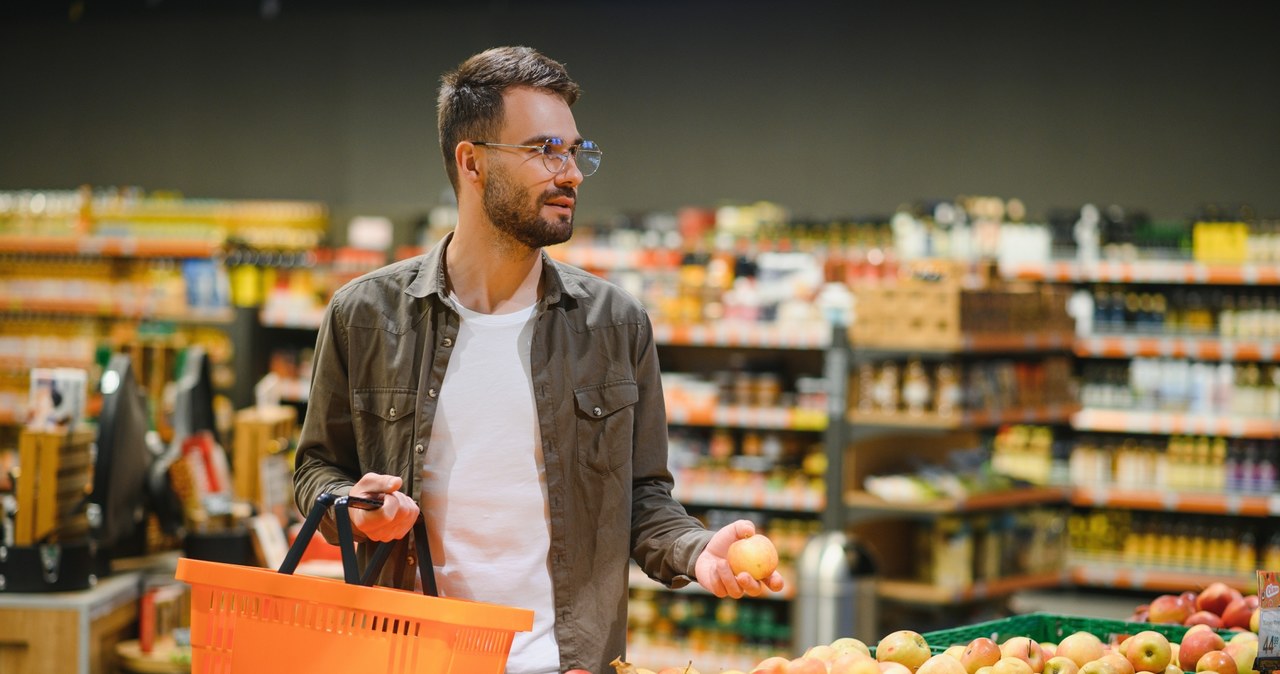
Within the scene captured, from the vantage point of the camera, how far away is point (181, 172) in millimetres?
10812

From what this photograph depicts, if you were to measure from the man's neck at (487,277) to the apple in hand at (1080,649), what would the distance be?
1086 mm

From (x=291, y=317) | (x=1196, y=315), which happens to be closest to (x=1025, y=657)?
(x=291, y=317)

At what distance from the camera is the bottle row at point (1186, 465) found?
7270 mm

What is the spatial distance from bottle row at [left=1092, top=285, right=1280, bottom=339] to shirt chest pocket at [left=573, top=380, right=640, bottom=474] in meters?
6.00

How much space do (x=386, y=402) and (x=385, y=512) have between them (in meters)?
0.30

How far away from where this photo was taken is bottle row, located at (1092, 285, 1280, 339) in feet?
24.1

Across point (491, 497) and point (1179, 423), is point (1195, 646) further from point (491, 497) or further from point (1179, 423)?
point (1179, 423)

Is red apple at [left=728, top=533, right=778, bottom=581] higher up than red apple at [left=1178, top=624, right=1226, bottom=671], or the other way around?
red apple at [left=728, top=533, right=778, bottom=581]

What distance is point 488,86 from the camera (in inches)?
82.1

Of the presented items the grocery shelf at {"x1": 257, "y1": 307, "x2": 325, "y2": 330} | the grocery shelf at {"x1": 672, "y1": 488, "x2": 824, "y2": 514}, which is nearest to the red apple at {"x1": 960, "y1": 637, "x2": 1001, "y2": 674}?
the grocery shelf at {"x1": 672, "y1": 488, "x2": 824, "y2": 514}

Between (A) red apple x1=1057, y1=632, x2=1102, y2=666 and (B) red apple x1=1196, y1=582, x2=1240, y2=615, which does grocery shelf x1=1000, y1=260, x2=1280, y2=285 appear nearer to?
(B) red apple x1=1196, y1=582, x2=1240, y2=615

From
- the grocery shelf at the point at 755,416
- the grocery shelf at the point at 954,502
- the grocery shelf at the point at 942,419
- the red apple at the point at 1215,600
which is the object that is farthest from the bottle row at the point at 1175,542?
the red apple at the point at 1215,600

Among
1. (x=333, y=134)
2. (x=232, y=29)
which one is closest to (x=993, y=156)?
(x=333, y=134)

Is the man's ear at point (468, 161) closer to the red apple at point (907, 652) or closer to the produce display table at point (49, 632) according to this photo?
the red apple at point (907, 652)
